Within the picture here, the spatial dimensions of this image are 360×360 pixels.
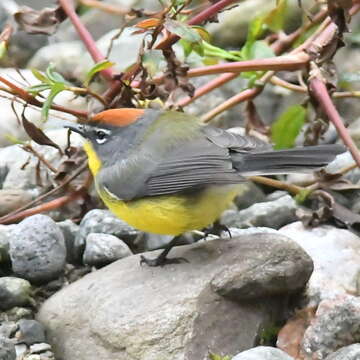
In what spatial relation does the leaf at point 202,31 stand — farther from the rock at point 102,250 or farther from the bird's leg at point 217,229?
the rock at point 102,250

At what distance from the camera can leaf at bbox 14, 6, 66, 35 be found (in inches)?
169

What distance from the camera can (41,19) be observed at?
169 inches

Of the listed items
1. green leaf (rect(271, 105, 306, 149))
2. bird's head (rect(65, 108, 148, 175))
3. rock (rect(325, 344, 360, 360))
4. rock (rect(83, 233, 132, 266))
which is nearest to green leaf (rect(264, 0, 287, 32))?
green leaf (rect(271, 105, 306, 149))

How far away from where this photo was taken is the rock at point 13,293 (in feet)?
11.8

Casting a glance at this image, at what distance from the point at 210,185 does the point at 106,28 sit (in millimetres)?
3987

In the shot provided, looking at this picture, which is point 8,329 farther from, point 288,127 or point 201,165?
point 288,127

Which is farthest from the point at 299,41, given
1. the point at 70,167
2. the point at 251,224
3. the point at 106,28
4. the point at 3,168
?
the point at 106,28

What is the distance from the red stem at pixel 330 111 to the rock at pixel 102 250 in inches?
42.2

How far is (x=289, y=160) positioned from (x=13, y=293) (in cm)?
123

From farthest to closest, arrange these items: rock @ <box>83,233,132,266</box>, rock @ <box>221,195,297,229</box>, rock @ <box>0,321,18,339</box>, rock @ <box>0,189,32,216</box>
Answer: rock @ <box>0,189,32,216</box>
rock @ <box>221,195,297,229</box>
rock @ <box>83,233,132,266</box>
rock @ <box>0,321,18,339</box>

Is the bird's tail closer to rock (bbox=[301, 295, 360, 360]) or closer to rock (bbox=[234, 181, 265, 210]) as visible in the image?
rock (bbox=[301, 295, 360, 360])

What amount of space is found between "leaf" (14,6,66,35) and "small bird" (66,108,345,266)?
2.76 ft

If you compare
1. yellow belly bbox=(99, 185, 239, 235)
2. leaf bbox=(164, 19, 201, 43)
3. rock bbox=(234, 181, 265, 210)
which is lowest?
rock bbox=(234, 181, 265, 210)

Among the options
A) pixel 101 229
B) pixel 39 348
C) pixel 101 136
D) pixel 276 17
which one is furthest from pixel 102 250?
pixel 276 17
